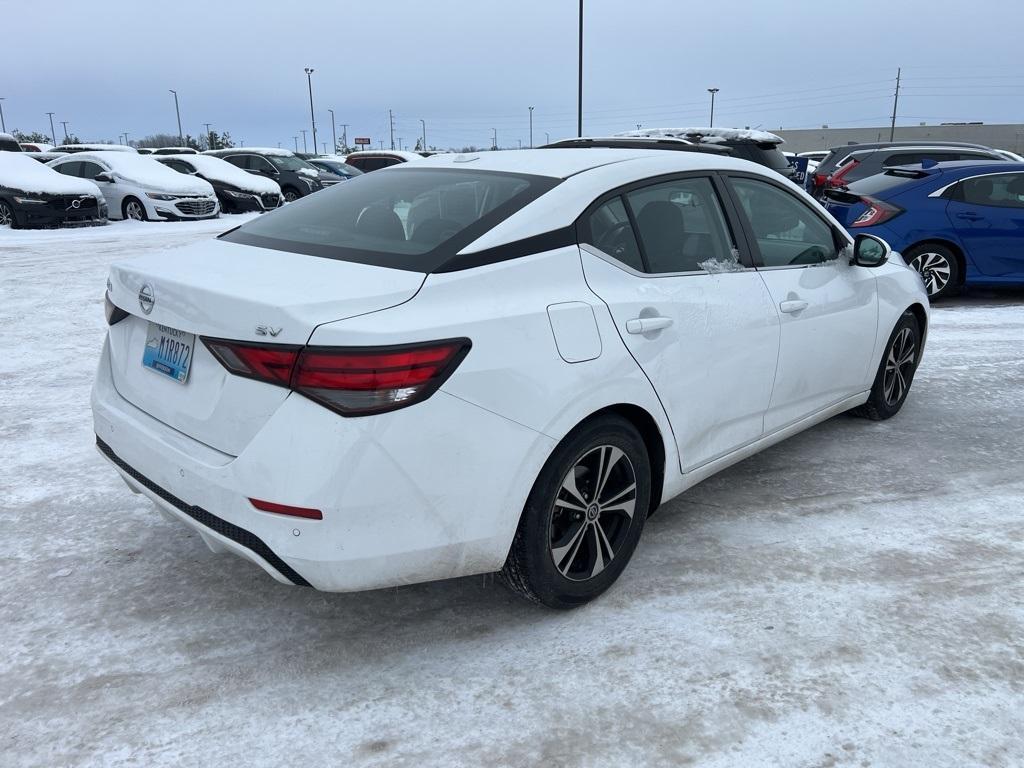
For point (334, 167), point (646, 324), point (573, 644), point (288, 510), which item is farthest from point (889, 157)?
point (334, 167)

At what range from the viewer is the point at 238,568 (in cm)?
338

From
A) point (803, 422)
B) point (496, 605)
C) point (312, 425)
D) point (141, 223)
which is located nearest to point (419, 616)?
point (496, 605)

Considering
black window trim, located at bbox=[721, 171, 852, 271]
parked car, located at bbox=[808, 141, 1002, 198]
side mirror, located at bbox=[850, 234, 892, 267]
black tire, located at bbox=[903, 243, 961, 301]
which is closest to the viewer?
black window trim, located at bbox=[721, 171, 852, 271]

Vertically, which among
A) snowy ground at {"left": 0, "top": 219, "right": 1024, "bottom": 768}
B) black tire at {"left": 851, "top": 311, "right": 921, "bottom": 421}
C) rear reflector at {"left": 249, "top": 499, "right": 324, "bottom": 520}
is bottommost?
snowy ground at {"left": 0, "top": 219, "right": 1024, "bottom": 768}

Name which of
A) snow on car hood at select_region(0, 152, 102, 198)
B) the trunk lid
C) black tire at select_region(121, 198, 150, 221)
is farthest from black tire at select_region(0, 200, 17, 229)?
the trunk lid

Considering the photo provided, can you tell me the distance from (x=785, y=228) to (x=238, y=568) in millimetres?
2875

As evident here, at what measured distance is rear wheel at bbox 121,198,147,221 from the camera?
1736cm

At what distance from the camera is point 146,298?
279cm

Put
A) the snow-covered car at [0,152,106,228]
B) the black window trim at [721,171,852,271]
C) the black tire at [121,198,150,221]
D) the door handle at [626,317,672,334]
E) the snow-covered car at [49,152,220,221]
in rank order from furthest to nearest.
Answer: the black tire at [121,198,150,221]
the snow-covered car at [49,152,220,221]
the snow-covered car at [0,152,106,228]
the black window trim at [721,171,852,271]
the door handle at [626,317,672,334]

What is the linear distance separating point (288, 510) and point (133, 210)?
17.2 metres

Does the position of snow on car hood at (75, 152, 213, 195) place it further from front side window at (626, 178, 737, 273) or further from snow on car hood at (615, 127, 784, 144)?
front side window at (626, 178, 737, 273)

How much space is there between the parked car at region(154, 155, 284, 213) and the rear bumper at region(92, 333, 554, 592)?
18205 millimetres

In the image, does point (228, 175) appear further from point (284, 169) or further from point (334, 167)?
point (334, 167)

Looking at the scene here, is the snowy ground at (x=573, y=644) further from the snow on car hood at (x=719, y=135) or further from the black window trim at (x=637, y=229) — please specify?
the snow on car hood at (x=719, y=135)
